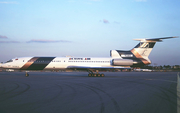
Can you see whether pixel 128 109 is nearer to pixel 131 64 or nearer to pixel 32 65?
pixel 131 64

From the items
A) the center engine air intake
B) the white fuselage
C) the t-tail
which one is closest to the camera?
the center engine air intake

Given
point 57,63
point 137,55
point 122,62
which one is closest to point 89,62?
point 57,63

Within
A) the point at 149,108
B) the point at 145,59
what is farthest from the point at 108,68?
the point at 149,108

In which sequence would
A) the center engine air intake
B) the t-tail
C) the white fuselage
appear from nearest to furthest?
the center engine air intake
the t-tail
the white fuselage

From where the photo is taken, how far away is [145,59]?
3117cm

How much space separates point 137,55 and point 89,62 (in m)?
8.77

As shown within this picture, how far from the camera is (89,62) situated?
31250mm

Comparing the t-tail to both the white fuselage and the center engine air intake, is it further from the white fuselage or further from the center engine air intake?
the white fuselage

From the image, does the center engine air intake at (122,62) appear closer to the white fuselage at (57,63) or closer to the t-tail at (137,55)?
the t-tail at (137,55)

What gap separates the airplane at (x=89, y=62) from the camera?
99.8ft

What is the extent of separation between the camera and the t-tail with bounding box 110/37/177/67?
99.8 feet

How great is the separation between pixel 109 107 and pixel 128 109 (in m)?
0.76

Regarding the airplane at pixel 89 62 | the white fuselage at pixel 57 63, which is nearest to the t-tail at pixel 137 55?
the airplane at pixel 89 62

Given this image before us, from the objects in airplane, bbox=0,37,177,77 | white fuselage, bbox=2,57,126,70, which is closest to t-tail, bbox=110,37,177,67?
airplane, bbox=0,37,177,77
